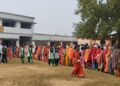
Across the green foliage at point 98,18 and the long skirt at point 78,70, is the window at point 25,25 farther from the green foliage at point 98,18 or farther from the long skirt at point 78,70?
the long skirt at point 78,70

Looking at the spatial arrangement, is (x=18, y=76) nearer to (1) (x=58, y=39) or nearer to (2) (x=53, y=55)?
(2) (x=53, y=55)

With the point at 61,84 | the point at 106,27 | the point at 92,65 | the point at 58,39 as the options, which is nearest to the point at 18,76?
the point at 61,84

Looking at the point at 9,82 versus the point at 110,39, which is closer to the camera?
the point at 9,82

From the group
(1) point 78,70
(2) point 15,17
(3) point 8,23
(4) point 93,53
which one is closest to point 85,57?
(4) point 93,53

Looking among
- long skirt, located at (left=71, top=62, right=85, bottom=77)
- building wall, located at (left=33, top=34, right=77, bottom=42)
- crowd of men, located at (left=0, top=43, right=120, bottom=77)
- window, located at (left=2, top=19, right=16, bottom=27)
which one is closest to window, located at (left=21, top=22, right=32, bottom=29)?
building wall, located at (left=33, top=34, right=77, bottom=42)

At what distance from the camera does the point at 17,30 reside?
4853cm

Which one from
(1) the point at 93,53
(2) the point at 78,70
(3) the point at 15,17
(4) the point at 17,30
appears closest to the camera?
(2) the point at 78,70

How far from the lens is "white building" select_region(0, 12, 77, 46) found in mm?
46406

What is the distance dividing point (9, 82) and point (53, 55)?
7774 millimetres

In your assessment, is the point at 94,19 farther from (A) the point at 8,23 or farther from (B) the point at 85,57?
(A) the point at 8,23

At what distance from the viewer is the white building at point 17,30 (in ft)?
152

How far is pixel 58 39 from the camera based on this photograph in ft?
188

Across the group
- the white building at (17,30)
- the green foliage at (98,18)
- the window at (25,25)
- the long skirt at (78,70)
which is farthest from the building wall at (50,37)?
the long skirt at (78,70)

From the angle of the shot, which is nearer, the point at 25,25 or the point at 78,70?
the point at 78,70
